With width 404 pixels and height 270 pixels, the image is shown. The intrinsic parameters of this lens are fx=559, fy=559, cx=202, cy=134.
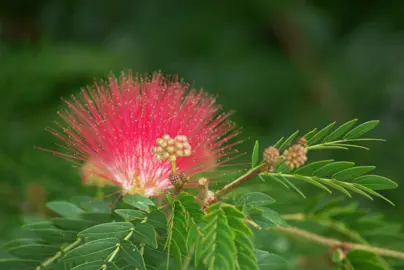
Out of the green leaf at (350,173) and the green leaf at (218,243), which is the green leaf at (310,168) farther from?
the green leaf at (218,243)

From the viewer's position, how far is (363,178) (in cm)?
104

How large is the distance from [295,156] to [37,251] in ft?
1.93

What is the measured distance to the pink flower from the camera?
3.70 ft

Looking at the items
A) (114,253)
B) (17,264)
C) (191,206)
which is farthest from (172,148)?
(17,264)

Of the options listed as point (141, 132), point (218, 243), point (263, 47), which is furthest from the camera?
point (263, 47)

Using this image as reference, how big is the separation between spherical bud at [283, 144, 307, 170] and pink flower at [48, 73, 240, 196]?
0.17 metres

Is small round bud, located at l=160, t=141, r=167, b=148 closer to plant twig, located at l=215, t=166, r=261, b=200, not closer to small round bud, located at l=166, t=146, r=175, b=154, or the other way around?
small round bud, located at l=166, t=146, r=175, b=154

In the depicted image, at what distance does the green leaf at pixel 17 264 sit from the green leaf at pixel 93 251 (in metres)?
0.21

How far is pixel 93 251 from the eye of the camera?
1.00m

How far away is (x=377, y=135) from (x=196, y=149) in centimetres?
211

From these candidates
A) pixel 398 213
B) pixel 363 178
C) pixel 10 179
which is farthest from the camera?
pixel 398 213

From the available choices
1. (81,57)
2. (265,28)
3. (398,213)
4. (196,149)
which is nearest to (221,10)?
(265,28)

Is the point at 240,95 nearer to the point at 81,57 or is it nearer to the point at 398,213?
the point at 81,57

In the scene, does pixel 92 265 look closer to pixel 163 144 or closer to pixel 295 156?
pixel 163 144
